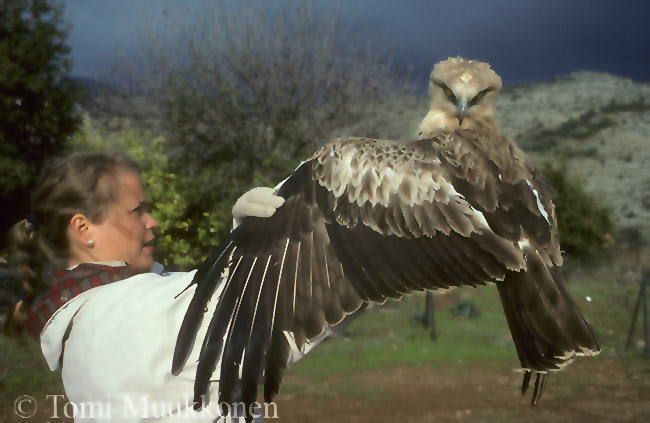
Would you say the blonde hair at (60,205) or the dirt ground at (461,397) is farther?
the dirt ground at (461,397)

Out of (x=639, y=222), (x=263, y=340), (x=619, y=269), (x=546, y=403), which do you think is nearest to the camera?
(x=263, y=340)

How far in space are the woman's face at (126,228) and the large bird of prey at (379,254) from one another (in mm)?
326

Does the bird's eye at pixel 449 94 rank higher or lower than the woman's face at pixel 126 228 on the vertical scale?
higher

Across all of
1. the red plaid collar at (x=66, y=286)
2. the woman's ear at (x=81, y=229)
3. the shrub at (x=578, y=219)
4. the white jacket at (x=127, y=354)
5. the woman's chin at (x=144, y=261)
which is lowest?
the white jacket at (x=127, y=354)

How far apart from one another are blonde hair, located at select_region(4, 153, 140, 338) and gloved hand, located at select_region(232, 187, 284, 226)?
0.46 meters

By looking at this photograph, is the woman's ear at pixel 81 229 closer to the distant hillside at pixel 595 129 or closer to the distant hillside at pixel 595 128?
the distant hillside at pixel 595 129

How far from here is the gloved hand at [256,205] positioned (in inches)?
97.2

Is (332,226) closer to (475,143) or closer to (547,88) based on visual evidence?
(475,143)

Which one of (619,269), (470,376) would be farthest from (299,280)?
(619,269)

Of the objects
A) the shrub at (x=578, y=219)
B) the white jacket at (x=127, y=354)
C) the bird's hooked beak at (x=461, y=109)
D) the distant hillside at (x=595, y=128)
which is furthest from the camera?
the distant hillside at (x=595, y=128)

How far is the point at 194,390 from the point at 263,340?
1.06 ft

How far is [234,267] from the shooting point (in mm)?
2326

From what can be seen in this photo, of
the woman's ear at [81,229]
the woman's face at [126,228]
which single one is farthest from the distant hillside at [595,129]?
the woman's ear at [81,229]

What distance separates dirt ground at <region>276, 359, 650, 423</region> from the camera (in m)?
8.84
